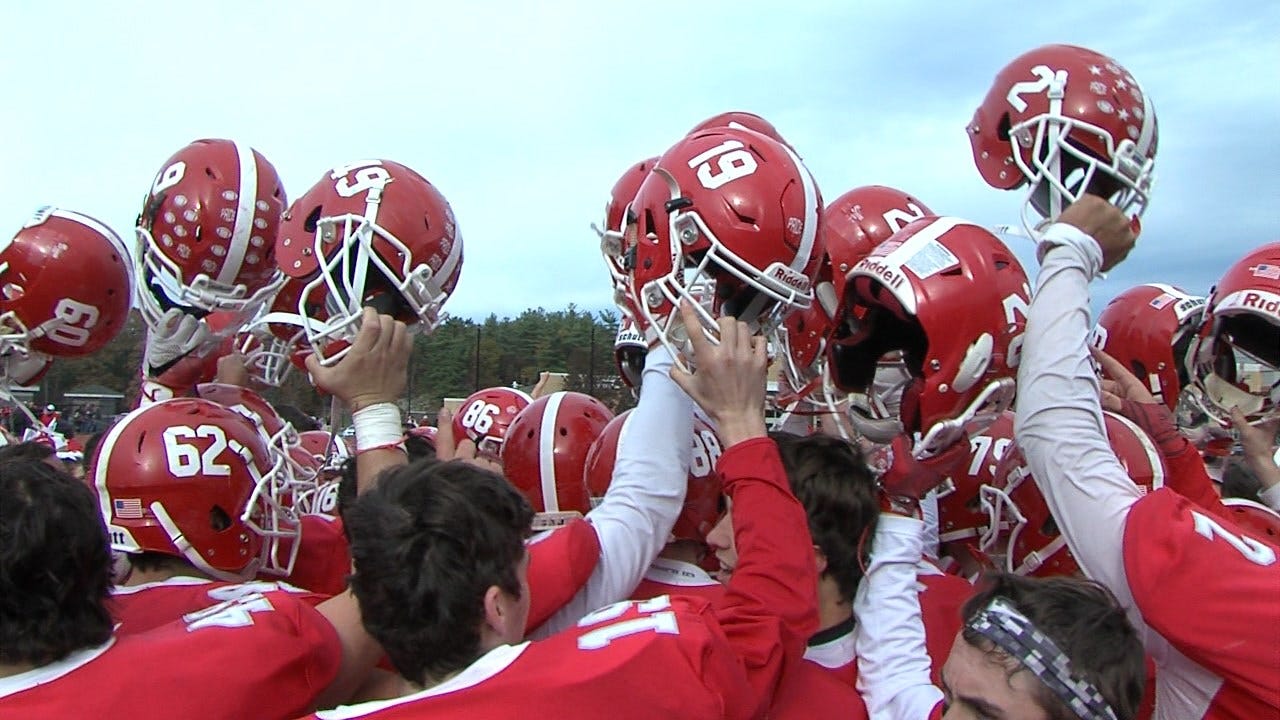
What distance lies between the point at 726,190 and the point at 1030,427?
94 centimetres

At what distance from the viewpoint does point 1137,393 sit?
3520 mm

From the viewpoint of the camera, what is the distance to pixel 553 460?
3.62 m

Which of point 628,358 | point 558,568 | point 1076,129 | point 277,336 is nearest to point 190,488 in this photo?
point 277,336

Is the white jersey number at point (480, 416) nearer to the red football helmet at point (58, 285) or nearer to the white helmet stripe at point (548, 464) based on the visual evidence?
the red football helmet at point (58, 285)

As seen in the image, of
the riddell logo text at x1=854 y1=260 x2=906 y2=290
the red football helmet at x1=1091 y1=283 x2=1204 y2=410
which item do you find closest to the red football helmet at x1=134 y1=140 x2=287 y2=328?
the riddell logo text at x1=854 y1=260 x2=906 y2=290

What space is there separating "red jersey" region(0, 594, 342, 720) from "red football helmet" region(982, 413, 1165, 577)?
2.09 meters

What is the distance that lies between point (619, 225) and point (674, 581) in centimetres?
136

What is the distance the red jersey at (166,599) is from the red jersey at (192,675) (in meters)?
0.57

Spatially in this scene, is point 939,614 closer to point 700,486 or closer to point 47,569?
point 700,486

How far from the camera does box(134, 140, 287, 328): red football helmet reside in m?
3.55

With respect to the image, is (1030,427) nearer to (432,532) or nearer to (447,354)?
(432,532)

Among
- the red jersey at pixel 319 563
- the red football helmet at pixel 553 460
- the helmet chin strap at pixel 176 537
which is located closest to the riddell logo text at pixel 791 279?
the red football helmet at pixel 553 460

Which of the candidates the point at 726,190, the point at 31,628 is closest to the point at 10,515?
the point at 31,628

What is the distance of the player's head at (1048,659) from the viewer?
1.90m
